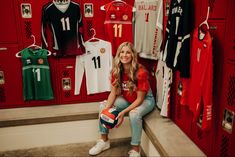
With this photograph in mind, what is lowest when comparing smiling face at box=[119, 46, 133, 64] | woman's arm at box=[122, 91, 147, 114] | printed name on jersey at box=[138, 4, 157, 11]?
woman's arm at box=[122, 91, 147, 114]

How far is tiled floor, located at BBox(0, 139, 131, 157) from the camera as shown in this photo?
2504 millimetres

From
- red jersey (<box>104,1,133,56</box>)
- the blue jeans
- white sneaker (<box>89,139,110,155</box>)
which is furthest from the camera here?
red jersey (<box>104,1,133,56</box>)

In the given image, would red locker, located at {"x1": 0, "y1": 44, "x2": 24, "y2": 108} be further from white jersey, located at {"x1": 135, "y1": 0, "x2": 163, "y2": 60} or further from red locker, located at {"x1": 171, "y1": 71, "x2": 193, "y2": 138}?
red locker, located at {"x1": 171, "y1": 71, "x2": 193, "y2": 138}

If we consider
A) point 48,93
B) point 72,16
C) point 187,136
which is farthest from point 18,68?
point 187,136

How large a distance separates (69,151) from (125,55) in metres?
1.18

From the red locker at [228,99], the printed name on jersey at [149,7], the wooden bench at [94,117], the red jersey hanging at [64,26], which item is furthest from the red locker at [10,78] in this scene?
the red locker at [228,99]

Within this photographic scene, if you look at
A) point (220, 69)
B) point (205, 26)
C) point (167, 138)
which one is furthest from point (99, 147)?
point (205, 26)

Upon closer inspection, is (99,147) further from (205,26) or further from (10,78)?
(205,26)

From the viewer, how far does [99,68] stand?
306 cm

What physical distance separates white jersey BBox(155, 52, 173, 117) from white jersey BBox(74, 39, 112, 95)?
71 cm

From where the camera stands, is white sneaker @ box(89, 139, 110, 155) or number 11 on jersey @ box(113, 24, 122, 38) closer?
white sneaker @ box(89, 139, 110, 155)

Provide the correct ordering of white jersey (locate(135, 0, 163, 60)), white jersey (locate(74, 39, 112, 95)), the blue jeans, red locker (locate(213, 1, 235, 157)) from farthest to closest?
white jersey (locate(74, 39, 112, 95))
white jersey (locate(135, 0, 163, 60))
the blue jeans
red locker (locate(213, 1, 235, 157))

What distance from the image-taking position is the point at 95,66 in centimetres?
305

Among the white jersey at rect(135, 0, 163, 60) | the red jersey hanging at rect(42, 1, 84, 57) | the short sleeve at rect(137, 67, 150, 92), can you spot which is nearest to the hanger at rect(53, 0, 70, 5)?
the red jersey hanging at rect(42, 1, 84, 57)
